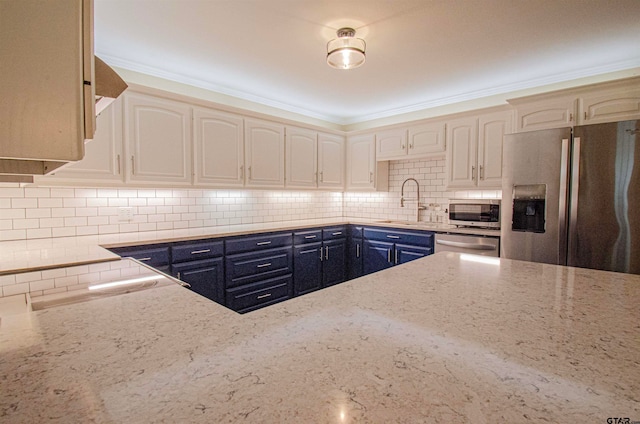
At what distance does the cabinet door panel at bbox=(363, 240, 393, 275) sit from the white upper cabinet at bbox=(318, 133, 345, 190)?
3.16ft

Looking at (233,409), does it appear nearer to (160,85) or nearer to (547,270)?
(547,270)

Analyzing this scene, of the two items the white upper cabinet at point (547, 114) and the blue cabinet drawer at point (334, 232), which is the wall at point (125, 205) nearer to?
the blue cabinet drawer at point (334, 232)

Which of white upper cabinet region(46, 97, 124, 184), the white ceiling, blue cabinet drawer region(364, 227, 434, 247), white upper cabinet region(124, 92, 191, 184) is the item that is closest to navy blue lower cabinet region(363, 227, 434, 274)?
blue cabinet drawer region(364, 227, 434, 247)

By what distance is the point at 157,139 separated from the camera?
2.71m

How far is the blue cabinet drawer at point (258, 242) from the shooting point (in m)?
2.87

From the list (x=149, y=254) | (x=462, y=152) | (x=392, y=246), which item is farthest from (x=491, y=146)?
(x=149, y=254)

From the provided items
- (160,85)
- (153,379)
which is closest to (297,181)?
(160,85)

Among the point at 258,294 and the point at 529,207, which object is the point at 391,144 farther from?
the point at 258,294

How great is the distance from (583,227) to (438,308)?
220cm

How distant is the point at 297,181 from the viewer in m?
3.84

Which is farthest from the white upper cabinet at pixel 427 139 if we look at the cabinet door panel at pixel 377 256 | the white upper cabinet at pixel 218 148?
the white upper cabinet at pixel 218 148

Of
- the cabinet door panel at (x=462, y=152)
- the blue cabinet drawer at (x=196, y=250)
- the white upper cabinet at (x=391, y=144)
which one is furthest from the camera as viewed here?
the white upper cabinet at (x=391, y=144)

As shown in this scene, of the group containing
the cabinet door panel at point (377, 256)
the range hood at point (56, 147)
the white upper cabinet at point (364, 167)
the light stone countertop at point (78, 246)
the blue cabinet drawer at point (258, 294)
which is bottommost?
the blue cabinet drawer at point (258, 294)

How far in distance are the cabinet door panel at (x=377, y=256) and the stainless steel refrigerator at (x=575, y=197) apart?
47.8 inches
